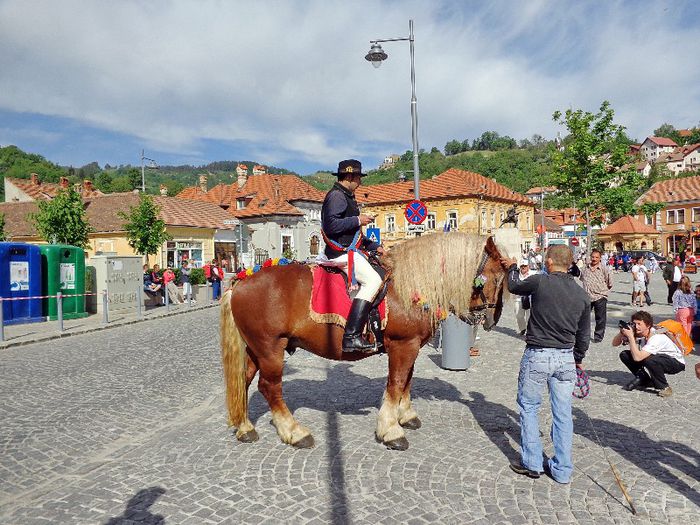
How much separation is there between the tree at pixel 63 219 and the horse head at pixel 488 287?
22.3 m

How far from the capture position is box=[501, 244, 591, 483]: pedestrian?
3744mm

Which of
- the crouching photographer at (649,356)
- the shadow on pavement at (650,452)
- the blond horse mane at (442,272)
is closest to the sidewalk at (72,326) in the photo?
the blond horse mane at (442,272)

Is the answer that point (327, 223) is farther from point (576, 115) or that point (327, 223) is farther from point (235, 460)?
point (576, 115)

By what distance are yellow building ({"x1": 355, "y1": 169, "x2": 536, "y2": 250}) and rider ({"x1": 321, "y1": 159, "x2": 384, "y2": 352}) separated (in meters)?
40.2

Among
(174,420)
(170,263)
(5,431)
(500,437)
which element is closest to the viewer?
(500,437)

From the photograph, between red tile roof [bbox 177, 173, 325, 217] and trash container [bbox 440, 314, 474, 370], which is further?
red tile roof [bbox 177, 173, 325, 217]

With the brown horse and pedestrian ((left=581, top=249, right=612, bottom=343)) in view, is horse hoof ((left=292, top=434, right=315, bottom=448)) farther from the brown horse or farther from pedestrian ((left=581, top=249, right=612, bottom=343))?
pedestrian ((left=581, top=249, right=612, bottom=343))

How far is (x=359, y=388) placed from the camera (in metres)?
6.62

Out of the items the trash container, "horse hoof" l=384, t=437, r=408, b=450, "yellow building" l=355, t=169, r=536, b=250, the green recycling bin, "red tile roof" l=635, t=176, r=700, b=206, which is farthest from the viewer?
"red tile roof" l=635, t=176, r=700, b=206

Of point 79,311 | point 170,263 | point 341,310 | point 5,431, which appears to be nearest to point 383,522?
point 341,310

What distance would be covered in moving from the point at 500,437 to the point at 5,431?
5358mm

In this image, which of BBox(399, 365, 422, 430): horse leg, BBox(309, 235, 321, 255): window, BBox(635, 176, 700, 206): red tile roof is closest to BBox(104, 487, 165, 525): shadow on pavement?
BBox(399, 365, 422, 430): horse leg

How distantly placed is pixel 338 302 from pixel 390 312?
0.51 metres

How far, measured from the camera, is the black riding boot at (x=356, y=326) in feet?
14.2
